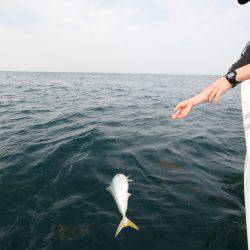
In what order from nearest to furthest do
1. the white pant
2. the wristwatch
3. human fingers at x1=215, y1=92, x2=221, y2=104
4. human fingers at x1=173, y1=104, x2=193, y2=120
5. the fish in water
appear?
human fingers at x1=215, y1=92, x2=221, y2=104, the wristwatch, human fingers at x1=173, y1=104, x2=193, y2=120, the white pant, the fish in water

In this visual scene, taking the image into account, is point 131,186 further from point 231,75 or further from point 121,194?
point 231,75

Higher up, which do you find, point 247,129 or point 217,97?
point 217,97

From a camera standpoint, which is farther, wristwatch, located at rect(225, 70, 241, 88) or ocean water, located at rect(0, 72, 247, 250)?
ocean water, located at rect(0, 72, 247, 250)

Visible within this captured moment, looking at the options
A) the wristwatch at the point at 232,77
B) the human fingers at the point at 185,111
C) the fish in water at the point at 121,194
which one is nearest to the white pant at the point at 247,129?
the human fingers at the point at 185,111

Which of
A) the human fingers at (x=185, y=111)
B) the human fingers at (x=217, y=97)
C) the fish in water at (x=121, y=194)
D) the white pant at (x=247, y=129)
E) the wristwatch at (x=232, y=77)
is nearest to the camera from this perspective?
the human fingers at (x=217, y=97)

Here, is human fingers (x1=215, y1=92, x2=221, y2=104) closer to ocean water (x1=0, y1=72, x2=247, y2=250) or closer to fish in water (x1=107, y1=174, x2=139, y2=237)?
fish in water (x1=107, y1=174, x2=139, y2=237)

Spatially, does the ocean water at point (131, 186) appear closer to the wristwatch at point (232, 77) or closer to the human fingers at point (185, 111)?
the human fingers at point (185, 111)

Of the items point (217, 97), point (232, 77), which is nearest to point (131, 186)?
point (217, 97)

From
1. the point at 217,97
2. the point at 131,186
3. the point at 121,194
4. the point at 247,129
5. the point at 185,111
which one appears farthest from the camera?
the point at 131,186

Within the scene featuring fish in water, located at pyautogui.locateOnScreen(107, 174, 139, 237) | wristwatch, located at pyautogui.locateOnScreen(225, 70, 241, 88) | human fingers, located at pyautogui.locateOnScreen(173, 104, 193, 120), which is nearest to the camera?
wristwatch, located at pyautogui.locateOnScreen(225, 70, 241, 88)

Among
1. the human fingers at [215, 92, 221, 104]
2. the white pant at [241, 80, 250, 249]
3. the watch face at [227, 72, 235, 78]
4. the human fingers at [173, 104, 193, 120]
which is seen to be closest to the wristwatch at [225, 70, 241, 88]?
the watch face at [227, 72, 235, 78]

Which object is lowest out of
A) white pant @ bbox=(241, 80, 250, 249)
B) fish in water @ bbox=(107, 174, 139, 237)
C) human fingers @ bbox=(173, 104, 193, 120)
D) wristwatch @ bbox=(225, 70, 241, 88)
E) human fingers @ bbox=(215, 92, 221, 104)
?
fish in water @ bbox=(107, 174, 139, 237)

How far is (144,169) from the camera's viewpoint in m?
5.83

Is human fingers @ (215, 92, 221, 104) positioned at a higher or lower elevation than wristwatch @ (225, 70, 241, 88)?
lower
